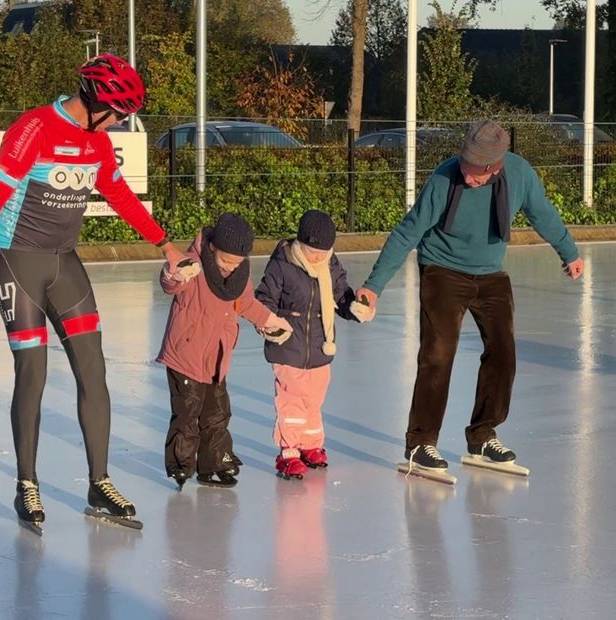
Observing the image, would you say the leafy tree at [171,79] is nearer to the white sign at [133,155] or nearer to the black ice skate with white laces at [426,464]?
the white sign at [133,155]

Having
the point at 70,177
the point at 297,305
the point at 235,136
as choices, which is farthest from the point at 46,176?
the point at 235,136

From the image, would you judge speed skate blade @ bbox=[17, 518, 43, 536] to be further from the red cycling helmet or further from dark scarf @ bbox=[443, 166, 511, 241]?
dark scarf @ bbox=[443, 166, 511, 241]

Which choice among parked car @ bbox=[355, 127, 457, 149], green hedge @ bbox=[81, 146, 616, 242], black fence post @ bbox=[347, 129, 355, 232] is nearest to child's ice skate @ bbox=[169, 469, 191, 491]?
green hedge @ bbox=[81, 146, 616, 242]

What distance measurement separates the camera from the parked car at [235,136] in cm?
2588

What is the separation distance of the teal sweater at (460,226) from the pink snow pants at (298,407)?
1.80 ft

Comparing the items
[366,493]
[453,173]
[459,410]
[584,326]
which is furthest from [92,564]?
[584,326]

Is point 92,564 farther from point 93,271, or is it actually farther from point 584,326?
point 93,271

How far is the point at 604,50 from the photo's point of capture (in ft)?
188

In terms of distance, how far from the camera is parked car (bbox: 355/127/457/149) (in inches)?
1039

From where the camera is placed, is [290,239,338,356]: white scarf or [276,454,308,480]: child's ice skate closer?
[276,454,308,480]: child's ice skate

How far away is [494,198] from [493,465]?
4.12 ft

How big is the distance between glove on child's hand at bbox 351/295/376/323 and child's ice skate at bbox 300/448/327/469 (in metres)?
0.69

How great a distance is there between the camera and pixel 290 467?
8188mm

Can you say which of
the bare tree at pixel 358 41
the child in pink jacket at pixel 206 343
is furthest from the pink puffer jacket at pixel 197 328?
the bare tree at pixel 358 41
